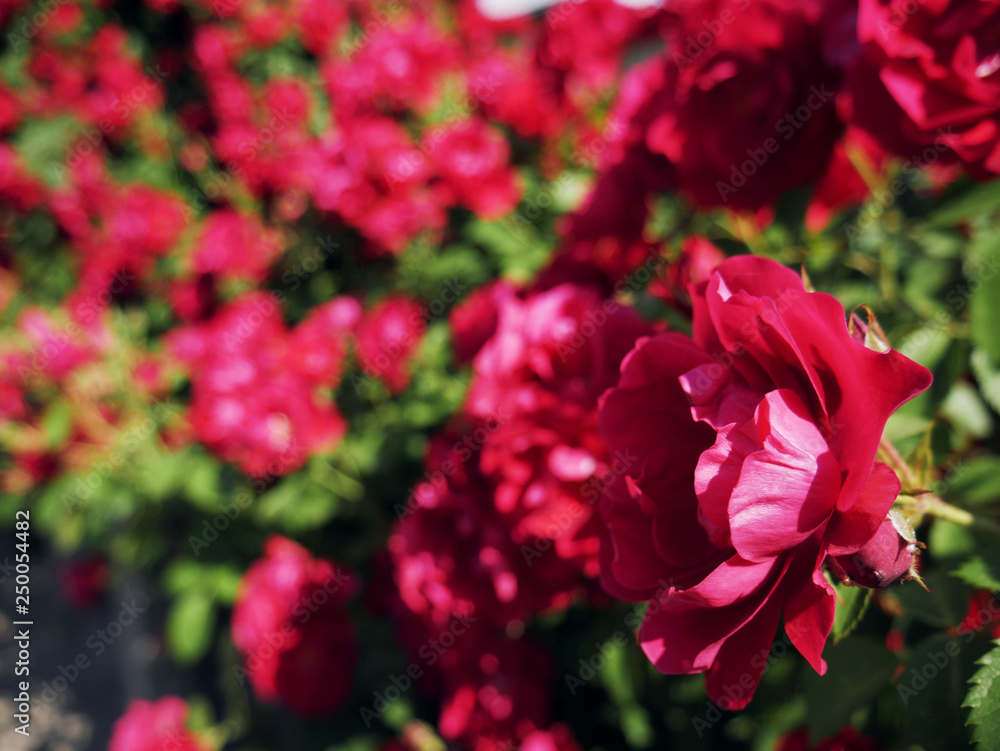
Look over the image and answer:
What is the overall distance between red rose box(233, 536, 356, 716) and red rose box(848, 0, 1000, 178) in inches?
52.2

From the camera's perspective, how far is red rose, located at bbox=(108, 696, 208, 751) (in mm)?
1540

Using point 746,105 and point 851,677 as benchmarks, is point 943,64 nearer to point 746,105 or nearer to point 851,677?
point 746,105

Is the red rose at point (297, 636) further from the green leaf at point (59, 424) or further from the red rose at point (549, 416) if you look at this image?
the green leaf at point (59, 424)

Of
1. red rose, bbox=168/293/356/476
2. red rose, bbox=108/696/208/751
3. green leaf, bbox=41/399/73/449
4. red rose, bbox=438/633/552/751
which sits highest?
red rose, bbox=168/293/356/476

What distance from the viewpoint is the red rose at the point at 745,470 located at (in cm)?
35

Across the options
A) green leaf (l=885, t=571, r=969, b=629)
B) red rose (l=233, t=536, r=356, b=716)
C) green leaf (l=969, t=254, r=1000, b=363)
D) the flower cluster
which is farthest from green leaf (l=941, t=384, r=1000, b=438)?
red rose (l=233, t=536, r=356, b=716)

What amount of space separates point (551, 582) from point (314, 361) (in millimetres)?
742

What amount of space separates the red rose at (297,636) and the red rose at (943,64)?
52.2 inches

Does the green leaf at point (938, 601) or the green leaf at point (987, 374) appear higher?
the green leaf at point (987, 374)

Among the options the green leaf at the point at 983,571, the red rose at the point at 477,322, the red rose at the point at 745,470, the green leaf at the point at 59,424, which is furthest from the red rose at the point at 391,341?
the green leaf at the point at 59,424

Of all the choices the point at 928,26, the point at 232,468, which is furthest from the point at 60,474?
the point at 928,26

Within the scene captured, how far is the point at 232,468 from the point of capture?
1457 millimetres

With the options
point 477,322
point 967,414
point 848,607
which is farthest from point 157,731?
point 967,414

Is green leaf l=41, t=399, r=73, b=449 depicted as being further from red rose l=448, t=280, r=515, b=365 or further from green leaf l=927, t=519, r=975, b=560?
green leaf l=927, t=519, r=975, b=560
